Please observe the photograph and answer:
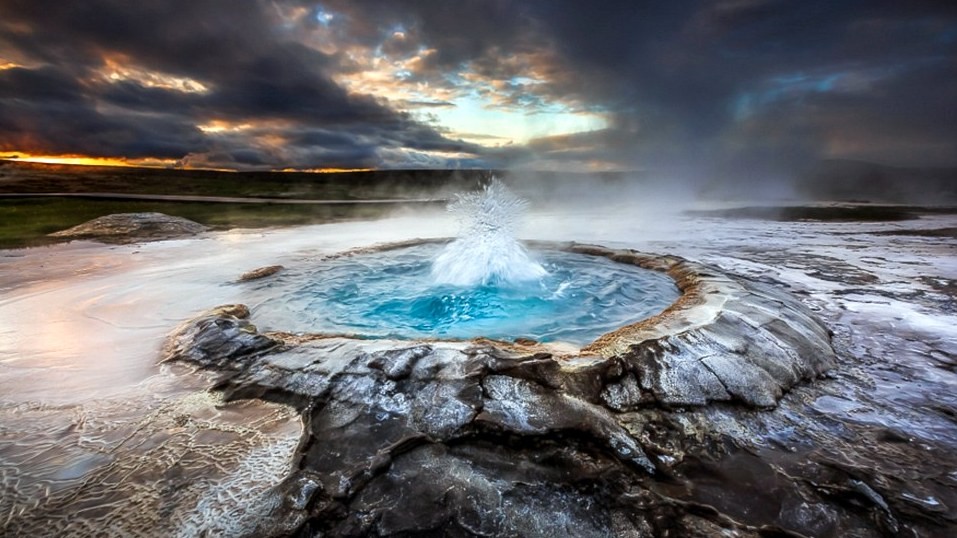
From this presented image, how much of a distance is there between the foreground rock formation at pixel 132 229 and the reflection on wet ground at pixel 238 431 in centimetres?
577

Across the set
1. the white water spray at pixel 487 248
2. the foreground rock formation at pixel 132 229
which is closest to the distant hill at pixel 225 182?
the foreground rock formation at pixel 132 229

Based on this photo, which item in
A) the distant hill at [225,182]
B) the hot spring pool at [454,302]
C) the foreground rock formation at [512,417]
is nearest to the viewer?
the foreground rock formation at [512,417]

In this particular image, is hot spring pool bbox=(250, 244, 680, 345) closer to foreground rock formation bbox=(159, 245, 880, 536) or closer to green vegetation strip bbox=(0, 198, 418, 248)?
foreground rock formation bbox=(159, 245, 880, 536)

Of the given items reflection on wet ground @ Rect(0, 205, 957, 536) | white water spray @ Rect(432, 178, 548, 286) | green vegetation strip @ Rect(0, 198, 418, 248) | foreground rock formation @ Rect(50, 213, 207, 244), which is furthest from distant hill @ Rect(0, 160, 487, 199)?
reflection on wet ground @ Rect(0, 205, 957, 536)

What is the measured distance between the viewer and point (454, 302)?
5562mm

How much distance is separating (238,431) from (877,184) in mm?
52571

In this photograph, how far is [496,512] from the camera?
79.7 inches

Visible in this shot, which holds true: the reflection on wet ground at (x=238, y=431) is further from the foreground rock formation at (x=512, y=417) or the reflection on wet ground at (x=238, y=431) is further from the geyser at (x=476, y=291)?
the geyser at (x=476, y=291)

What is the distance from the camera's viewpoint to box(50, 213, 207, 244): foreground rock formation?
1048 cm

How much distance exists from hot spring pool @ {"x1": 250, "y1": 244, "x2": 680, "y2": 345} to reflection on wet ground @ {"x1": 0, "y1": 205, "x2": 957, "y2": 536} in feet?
3.84

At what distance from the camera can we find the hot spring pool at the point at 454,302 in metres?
4.54

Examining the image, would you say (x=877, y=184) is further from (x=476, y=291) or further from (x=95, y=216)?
(x=95, y=216)

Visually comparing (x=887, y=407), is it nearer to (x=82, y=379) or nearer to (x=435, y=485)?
(x=435, y=485)

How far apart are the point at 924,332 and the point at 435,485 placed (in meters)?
5.39
